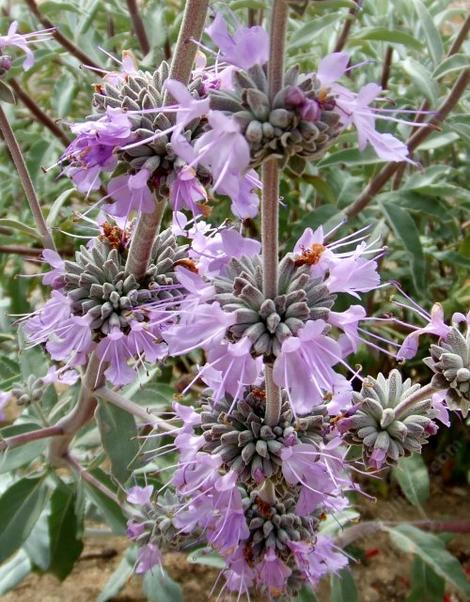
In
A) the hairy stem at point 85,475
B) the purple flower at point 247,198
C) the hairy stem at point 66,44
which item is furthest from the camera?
the hairy stem at point 66,44

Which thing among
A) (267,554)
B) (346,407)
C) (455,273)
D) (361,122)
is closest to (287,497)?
(267,554)

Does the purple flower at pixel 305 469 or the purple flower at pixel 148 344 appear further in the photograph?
the purple flower at pixel 148 344

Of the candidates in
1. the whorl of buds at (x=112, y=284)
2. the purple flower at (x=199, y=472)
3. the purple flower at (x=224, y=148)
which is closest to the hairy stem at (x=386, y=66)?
the whorl of buds at (x=112, y=284)

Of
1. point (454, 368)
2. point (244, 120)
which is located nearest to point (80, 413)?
point (454, 368)

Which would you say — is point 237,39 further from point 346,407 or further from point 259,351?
point 346,407

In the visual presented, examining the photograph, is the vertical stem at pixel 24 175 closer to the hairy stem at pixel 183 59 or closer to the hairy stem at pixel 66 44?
the hairy stem at pixel 183 59

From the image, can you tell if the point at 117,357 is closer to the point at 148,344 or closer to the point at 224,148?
the point at 148,344
